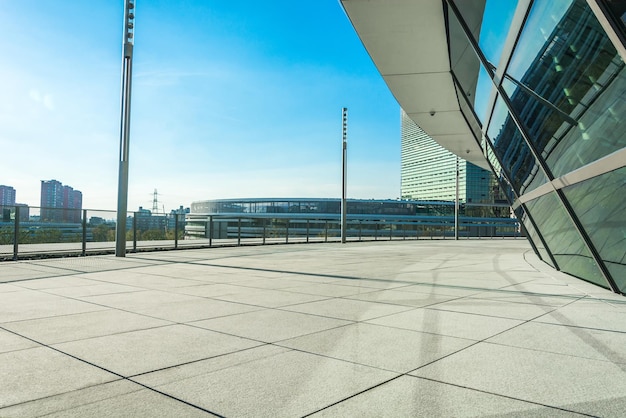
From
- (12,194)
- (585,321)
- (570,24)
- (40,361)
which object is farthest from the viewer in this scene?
(12,194)

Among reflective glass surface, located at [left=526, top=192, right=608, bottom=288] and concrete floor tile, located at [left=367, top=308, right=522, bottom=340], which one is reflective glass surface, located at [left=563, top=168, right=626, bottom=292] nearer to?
reflective glass surface, located at [left=526, top=192, right=608, bottom=288]

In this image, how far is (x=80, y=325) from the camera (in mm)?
5027

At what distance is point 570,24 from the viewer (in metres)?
6.26

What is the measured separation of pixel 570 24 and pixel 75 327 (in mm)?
6942

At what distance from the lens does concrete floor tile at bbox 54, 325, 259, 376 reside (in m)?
3.72

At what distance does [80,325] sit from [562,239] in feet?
31.0

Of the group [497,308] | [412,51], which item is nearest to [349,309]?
[497,308]

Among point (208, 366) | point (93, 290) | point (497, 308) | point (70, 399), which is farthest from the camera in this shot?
point (93, 290)

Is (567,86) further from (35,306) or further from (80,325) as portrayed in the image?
(35,306)

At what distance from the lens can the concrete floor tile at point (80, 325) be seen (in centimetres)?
456

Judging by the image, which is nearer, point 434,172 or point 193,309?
point 193,309

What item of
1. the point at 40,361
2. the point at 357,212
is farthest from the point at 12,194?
the point at 40,361

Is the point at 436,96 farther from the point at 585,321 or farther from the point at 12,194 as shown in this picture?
the point at 12,194

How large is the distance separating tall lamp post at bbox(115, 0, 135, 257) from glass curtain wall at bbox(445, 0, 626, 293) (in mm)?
10207
